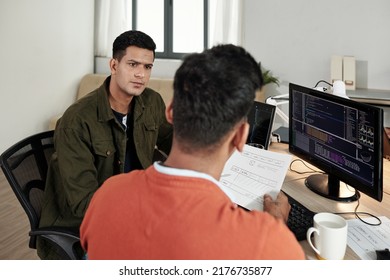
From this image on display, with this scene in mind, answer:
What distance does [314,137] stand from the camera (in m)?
1.48

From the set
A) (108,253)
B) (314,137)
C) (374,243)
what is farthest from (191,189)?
(314,137)

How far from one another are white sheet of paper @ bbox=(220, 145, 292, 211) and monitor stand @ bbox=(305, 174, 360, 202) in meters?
0.28

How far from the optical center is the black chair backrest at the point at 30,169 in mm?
1293

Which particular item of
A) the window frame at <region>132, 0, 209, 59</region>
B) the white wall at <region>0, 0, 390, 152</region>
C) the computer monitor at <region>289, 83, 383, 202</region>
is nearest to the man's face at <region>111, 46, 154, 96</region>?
the computer monitor at <region>289, 83, 383, 202</region>

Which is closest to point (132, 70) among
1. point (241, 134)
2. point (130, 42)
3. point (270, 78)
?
point (130, 42)

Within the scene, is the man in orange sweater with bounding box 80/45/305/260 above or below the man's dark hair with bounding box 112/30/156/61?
below

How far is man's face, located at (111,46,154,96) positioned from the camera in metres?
1.64

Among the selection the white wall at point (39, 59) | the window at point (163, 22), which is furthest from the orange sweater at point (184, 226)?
the window at point (163, 22)

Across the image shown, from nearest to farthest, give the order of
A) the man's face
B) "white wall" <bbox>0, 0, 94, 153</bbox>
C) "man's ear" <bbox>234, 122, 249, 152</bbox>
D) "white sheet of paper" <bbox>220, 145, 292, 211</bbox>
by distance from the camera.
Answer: "man's ear" <bbox>234, 122, 249, 152</bbox>
"white sheet of paper" <bbox>220, 145, 292, 211</bbox>
the man's face
"white wall" <bbox>0, 0, 94, 153</bbox>

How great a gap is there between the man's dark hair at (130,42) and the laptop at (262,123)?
55 cm

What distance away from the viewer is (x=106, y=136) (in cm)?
151

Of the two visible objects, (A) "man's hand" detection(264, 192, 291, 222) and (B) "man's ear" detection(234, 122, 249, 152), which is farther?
(A) "man's hand" detection(264, 192, 291, 222)

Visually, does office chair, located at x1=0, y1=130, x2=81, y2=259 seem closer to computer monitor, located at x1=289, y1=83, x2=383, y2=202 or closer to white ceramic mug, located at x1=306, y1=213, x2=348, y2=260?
white ceramic mug, located at x1=306, y1=213, x2=348, y2=260

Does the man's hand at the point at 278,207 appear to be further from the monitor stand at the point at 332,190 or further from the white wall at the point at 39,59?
the white wall at the point at 39,59
